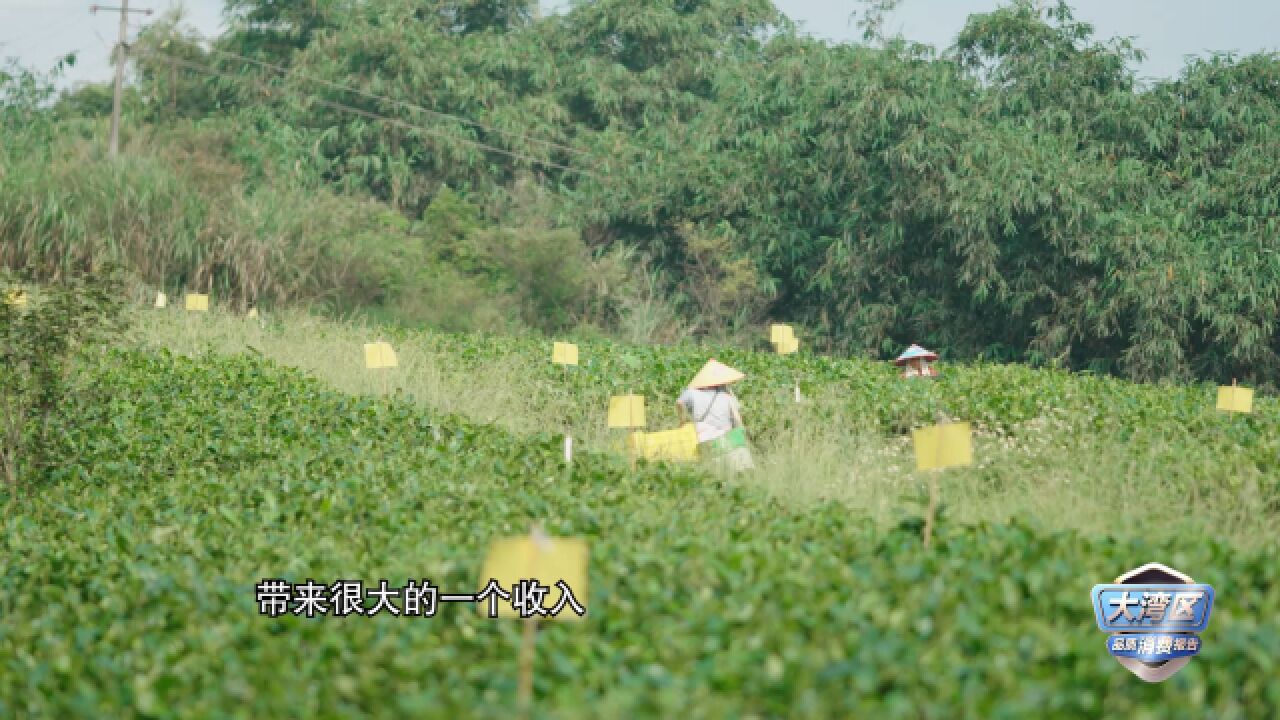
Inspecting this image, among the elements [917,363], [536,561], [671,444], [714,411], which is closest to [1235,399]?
[714,411]

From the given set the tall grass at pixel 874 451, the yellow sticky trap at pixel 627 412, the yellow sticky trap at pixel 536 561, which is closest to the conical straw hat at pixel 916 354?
the tall grass at pixel 874 451

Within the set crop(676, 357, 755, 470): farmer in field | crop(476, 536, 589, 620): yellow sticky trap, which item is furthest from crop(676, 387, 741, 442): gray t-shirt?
crop(476, 536, 589, 620): yellow sticky trap

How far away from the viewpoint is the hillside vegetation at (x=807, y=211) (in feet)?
56.4

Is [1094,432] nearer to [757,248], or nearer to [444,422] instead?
[444,422]

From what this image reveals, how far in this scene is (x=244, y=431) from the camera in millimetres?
8438

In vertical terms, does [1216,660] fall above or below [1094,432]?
below

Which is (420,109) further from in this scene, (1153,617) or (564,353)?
(1153,617)

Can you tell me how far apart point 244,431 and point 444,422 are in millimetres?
1394

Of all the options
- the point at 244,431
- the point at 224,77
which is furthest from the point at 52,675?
the point at 224,77

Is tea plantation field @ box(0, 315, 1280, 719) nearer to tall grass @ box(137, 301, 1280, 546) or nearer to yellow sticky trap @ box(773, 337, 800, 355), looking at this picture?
tall grass @ box(137, 301, 1280, 546)

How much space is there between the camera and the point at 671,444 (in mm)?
8016

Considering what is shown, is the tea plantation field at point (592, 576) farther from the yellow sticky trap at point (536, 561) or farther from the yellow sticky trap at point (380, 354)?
the yellow sticky trap at point (380, 354)

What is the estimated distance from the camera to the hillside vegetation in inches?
677

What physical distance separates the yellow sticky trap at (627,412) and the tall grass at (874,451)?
31.0 inches
